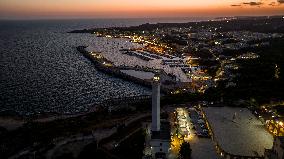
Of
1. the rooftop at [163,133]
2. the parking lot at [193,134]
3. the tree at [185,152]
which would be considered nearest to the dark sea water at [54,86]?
the parking lot at [193,134]

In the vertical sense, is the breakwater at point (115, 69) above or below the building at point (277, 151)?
below

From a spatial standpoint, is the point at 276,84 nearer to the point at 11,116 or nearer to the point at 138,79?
the point at 138,79

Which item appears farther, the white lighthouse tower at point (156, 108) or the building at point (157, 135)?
the white lighthouse tower at point (156, 108)

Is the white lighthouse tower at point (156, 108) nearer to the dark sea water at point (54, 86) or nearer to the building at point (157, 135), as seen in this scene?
the building at point (157, 135)

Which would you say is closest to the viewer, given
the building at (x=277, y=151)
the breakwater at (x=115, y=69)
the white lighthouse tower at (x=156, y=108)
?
the building at (x=277, y=151)

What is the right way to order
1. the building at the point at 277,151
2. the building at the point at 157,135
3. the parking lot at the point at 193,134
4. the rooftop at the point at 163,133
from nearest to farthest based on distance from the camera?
the building at the point at 277,151 → the building at the point at 157,135 → the parking lot at the point at 193,134 → the rooftop at the point at 163,133

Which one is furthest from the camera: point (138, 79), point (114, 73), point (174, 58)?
point (174, 58)

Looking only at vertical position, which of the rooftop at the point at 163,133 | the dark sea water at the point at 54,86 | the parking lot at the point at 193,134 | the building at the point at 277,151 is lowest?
the dark sea water at the point at 54,86

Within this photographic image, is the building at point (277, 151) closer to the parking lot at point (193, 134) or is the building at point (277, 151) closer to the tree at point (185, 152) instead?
the parking lot at point (193, 134)

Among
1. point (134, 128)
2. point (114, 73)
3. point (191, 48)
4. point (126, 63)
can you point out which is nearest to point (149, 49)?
point (191, 48)
